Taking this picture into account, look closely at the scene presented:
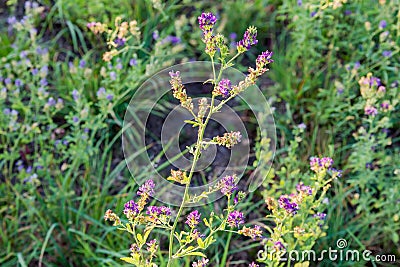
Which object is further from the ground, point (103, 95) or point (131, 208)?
point (103, 95)

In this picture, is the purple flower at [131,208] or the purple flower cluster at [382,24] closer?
the purple flower at [131,208]

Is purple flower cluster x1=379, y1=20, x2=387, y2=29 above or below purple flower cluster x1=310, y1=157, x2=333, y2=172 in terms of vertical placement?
above

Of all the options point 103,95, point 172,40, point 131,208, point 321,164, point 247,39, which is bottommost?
point 131,208

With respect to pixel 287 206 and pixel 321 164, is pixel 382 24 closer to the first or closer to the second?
pixel 321 164

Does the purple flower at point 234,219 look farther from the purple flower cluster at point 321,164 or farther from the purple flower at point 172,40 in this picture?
the purple flower at point 172,40

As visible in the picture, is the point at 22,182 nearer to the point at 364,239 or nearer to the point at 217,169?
the point at 217,169

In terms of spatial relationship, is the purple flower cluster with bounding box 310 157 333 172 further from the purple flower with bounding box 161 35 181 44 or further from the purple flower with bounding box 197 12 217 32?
the purple flower with bounding box 161 35 181 44

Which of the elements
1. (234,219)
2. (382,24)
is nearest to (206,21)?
(234,219)

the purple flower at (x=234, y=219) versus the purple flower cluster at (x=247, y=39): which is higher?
Result: the purple flower cluster at (x=247, y=39)

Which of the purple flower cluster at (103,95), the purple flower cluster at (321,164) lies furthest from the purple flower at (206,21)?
A: the purple flower cluster at (103,95)

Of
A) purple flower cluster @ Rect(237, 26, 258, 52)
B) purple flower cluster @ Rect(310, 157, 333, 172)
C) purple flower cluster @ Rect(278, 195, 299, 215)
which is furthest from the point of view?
purple flower cluster @ Rect(310, 157, 333, 172)

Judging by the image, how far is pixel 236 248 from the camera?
2.63m

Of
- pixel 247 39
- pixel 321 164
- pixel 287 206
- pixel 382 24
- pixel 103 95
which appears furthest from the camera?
pixel 382 24

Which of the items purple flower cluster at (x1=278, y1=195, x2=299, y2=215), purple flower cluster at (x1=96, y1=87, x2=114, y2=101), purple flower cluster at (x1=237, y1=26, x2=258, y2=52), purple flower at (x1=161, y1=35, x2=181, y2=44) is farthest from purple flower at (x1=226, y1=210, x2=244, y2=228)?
purple flower at (x1=161, y1=35, x2=181, y2=44)
